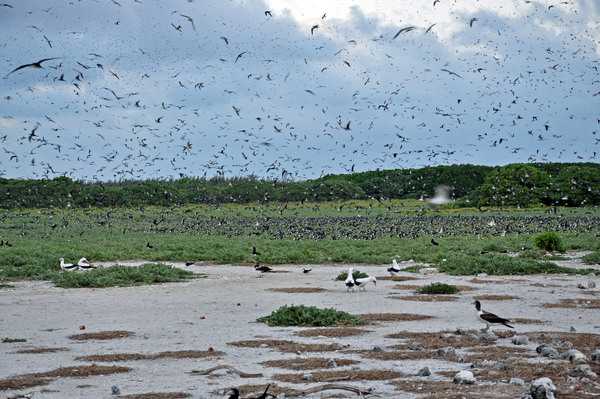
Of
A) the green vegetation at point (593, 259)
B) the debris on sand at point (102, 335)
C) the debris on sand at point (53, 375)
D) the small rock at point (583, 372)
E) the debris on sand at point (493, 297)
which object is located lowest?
the debris on sand at point (53, 375)

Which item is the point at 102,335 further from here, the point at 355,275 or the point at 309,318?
the point at 355,275

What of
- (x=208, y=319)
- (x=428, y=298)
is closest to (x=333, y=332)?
(x=208, y=319)

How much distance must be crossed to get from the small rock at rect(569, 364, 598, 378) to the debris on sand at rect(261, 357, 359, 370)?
336 cm

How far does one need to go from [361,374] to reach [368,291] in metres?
13.1

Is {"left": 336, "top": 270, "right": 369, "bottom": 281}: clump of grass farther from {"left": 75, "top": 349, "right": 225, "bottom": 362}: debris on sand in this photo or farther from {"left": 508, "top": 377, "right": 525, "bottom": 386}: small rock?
{"left": 508, "top": 377, "right": 525, "bottom": 386}: small rock

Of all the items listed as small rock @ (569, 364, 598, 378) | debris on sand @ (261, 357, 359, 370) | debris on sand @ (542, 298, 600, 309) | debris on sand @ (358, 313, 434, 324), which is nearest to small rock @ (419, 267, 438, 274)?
debris on sand @ (542, 298, 600, 309)

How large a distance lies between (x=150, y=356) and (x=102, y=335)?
8.88 ft

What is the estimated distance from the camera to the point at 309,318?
18.6 metres

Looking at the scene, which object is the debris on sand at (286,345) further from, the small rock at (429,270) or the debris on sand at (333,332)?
the small rock at (429,270)

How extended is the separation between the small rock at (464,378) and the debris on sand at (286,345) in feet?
11.5

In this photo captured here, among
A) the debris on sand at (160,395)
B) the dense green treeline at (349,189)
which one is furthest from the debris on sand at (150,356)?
the dense green treeline at (349,189)

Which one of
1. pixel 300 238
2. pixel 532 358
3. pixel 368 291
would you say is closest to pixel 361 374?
pixel 532 358

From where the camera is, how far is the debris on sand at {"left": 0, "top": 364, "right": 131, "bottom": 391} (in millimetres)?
12836

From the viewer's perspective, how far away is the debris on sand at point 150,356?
1501 centimetres
